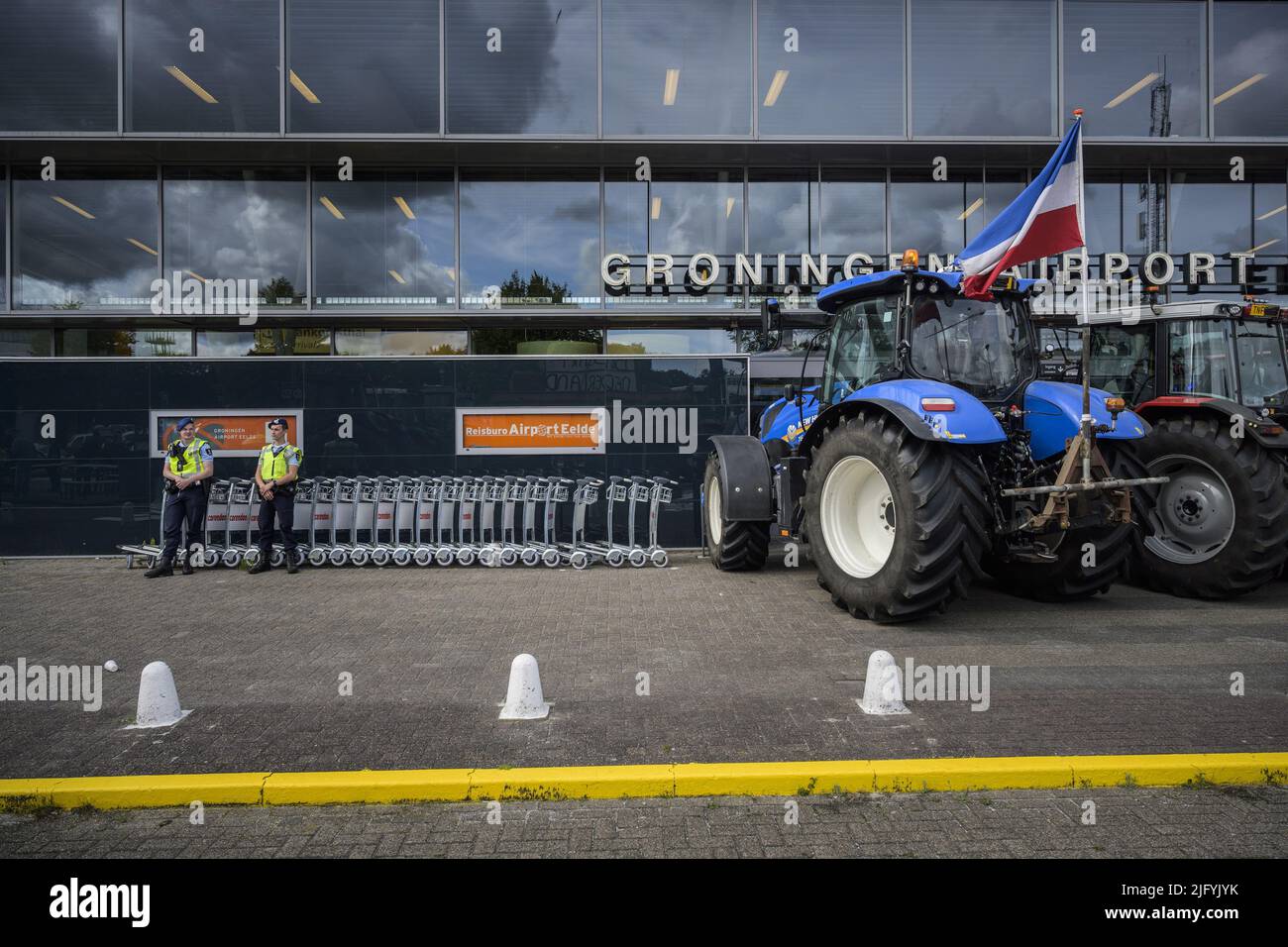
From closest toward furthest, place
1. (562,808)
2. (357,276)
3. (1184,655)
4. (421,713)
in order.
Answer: (562,808) → (421,713) → (1184,655) → (357,276)

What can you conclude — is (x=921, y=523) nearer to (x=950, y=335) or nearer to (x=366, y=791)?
(x=950, y=335)

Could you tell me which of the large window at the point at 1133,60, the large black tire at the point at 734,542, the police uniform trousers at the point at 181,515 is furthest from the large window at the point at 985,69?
the police uniform trousers at the point at 181,515

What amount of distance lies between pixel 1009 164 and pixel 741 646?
32.5 feet

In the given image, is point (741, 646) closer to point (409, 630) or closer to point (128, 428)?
point (409, 630)

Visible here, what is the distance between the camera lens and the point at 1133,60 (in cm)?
1184

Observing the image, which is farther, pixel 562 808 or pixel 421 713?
pixel 421 713

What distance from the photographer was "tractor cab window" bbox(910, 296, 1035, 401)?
7402mm

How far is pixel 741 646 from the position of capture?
20.8ft

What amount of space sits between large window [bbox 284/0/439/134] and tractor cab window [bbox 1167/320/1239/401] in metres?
9.86

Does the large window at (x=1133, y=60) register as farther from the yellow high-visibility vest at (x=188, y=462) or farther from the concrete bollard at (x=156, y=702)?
the concrete bollard at (x=156, y=702)

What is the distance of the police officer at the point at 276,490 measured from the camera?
402 inches

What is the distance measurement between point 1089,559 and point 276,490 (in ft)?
30.2

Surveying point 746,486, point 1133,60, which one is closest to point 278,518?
point 746,486
